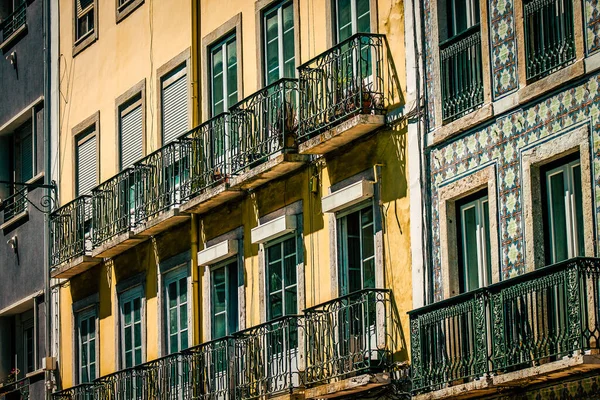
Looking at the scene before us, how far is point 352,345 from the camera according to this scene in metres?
25.6

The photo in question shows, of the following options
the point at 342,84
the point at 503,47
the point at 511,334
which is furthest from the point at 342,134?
the point at 511,334

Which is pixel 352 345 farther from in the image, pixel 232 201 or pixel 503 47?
pixel 232 201

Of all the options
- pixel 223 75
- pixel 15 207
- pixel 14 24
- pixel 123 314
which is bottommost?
pixel 123 314

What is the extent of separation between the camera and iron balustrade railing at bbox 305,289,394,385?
1002 inches

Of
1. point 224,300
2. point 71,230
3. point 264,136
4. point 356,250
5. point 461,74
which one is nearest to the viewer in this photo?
point 461,74

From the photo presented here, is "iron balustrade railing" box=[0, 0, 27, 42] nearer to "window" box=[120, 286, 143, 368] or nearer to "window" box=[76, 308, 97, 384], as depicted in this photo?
"window" box=[76, 308, 97, 384]

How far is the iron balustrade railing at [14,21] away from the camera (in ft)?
129

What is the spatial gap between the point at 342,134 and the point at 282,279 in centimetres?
343

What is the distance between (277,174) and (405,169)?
10.8ft

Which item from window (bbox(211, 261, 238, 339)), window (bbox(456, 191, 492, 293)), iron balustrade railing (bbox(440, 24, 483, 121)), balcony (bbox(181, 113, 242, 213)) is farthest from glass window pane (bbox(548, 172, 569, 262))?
window (bbox(211, 261, 238, 339))

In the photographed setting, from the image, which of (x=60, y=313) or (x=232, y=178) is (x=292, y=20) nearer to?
(x=232, y=178)

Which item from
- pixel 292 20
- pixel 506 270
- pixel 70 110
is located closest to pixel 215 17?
pixel 292 20

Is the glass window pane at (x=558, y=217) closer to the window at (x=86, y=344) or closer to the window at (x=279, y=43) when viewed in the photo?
the window at (x=279, y=43)

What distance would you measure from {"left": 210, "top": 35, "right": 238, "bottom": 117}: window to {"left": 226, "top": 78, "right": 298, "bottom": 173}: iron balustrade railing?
123 centimetres
